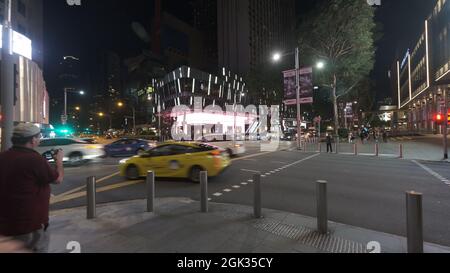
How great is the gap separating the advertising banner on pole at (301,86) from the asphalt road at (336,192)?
13.3 m

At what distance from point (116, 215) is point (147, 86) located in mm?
77870

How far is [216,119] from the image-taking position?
57.3 m

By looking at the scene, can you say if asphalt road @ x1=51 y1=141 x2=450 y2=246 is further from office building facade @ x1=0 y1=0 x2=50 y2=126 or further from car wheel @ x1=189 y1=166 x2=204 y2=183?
office building facade @ x1=0 y1=0 x2=50 y2=126

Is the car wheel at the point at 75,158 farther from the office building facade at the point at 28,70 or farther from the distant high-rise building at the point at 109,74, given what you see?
the distant high-rise building at the point at 109,74

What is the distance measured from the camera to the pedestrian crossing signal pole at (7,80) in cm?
588

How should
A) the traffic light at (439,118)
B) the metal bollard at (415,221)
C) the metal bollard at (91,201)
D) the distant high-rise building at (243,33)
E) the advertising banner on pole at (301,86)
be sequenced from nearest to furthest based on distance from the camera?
the metal bollard at (415,221) < the metal bollard at (91,201) < the traffic light at (439,118) < the advertising banner on pole at (301,86) < the distant high-rise building at (243,33)

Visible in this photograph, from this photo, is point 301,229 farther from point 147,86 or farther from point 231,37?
point 231,37

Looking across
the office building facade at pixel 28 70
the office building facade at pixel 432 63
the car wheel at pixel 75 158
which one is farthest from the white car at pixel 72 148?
the office building facade at pixel 28 70

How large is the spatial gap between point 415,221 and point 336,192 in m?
4.95

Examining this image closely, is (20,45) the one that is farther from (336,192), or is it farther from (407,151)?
(407,151)

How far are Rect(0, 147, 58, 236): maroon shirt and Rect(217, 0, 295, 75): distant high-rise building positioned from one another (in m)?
75.5

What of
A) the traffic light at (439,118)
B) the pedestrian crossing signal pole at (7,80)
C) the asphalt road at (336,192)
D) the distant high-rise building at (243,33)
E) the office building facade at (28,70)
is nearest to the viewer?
the pedestrian crossing signal pole at (7,80)

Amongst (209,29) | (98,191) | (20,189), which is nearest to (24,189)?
(20,189)
